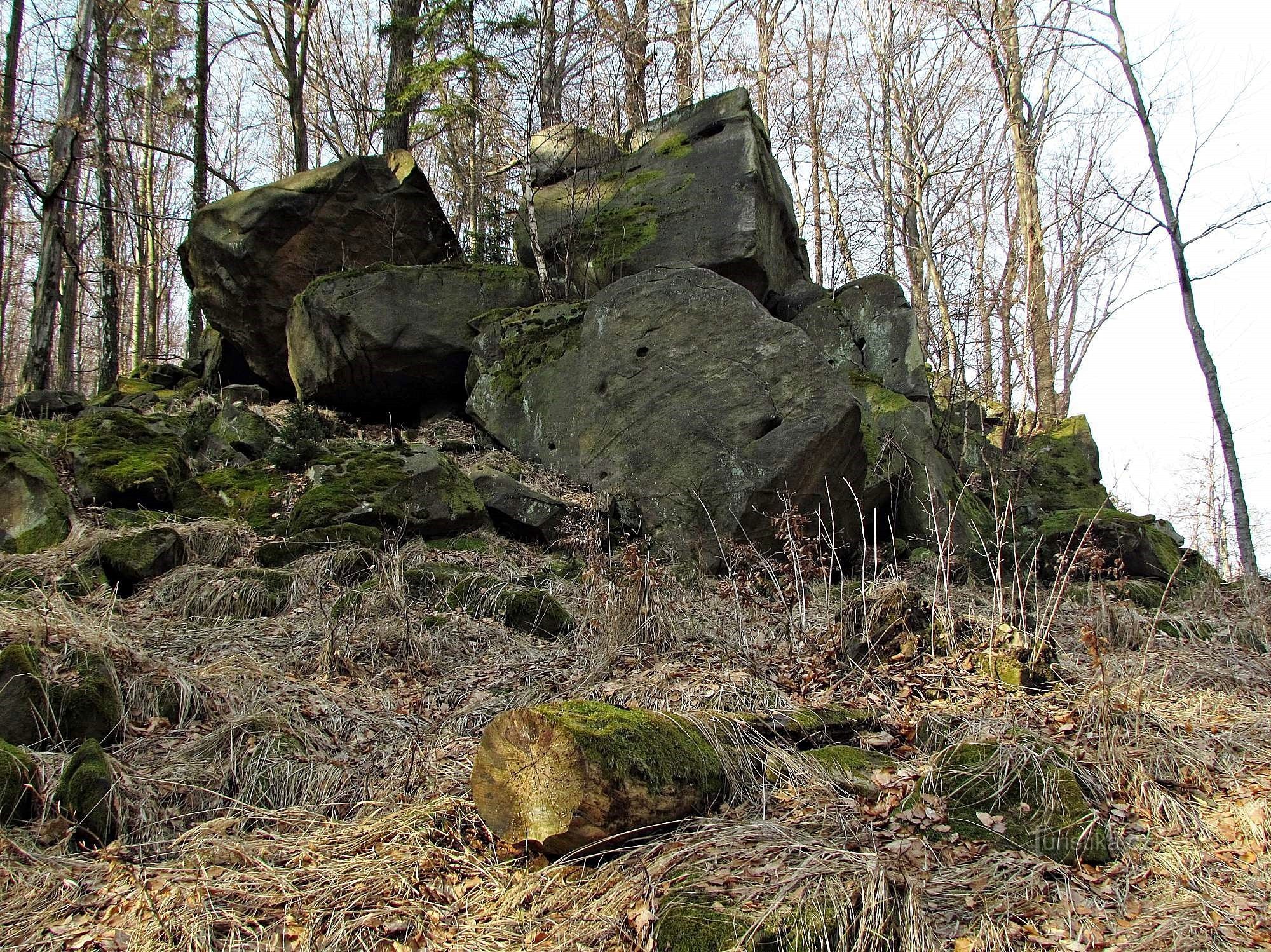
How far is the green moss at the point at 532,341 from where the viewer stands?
1023 centimetres

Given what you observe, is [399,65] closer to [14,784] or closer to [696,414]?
[696,414]

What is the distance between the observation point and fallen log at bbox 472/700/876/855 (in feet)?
9.77

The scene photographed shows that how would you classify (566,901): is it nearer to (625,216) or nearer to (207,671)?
(207,671)

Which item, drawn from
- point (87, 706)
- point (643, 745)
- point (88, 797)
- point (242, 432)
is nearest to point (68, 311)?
point (242, 432)

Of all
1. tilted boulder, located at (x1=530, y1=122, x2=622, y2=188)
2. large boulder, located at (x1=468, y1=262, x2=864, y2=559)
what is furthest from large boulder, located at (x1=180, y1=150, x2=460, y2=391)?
large boulder, located at (x1=468, y1=262, x2=864, y2=559)

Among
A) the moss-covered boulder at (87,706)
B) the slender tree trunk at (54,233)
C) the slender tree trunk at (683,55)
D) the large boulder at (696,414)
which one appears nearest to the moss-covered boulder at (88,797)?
the moss-covered boulder at (87,706)

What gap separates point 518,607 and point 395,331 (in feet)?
20.3

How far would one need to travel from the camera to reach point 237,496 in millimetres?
8062

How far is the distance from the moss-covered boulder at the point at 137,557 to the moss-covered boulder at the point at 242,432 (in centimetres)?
296

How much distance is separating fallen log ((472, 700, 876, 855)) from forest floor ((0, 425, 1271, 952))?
11 cm

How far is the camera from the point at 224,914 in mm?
2795

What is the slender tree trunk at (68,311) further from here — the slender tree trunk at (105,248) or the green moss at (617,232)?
the green moss at (617,232)

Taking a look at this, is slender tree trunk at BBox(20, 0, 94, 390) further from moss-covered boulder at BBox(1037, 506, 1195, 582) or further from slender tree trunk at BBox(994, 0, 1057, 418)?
slender tree trunk at BBox(994, 0, 1057, 418)

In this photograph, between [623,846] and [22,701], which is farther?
[22,701]
